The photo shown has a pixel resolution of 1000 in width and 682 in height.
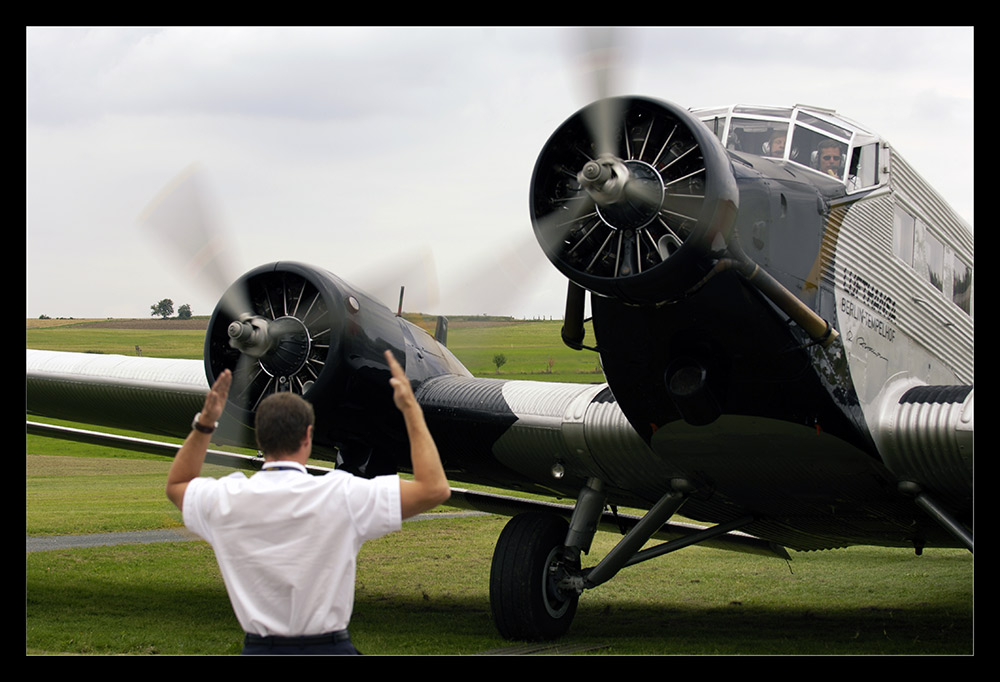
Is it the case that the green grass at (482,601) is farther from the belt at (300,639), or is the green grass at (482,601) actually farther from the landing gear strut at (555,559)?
the belt at (300,639)

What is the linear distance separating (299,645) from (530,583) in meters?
6.28

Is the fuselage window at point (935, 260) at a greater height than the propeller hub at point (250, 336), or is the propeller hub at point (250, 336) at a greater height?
the fuselage window at point (935, 260)

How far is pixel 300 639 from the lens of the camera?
369 cm

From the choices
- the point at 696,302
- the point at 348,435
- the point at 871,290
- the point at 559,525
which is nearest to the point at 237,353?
the point at 348,435

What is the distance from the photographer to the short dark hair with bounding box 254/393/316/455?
3.80m

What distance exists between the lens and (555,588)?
10.1 m

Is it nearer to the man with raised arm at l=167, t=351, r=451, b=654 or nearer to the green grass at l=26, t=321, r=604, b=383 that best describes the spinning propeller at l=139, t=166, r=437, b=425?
the man with raised arm at l=167, t=351, r=451, b=654

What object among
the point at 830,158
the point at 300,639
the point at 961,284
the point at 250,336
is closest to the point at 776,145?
the point at 830,158

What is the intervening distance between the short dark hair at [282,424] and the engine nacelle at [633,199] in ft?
10.6

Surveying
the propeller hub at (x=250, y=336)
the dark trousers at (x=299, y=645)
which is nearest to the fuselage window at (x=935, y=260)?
the propeller hub at (x=250, y=336)

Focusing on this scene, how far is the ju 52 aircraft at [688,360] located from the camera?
22.6ft

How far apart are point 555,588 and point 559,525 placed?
Answer: 63cm
